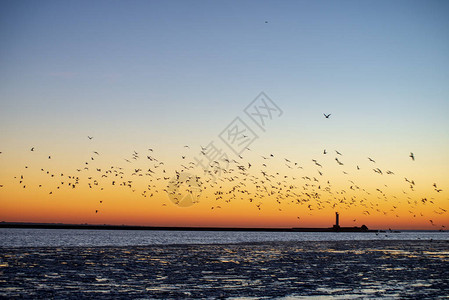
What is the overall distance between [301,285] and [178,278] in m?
8.12

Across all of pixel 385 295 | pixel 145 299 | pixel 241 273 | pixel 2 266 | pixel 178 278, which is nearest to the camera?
pixel 145 299

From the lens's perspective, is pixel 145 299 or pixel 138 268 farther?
pixel 138 268

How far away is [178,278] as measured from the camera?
111 ft

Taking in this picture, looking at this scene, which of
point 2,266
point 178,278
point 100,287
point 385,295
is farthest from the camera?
point 2,266

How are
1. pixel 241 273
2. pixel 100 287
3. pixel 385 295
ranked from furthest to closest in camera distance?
1. pixel 241 273
2. pixel 100 287
3. pixel 385 295

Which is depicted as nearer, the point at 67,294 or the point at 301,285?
the point at 67,294

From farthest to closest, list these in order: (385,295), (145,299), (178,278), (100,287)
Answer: (178,278), (100,287), (385,295), (145,299)

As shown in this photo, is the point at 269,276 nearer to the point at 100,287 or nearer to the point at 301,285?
the point at 301,285

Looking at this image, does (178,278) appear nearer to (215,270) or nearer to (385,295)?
(215,270)

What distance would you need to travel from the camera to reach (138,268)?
41000 mm

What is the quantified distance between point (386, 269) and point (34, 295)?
28.0 meters

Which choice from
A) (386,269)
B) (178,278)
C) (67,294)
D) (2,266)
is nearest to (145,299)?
(67,294)

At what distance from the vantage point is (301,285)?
31.0 m

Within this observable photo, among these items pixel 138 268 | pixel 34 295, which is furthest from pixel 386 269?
pixel 34 295
